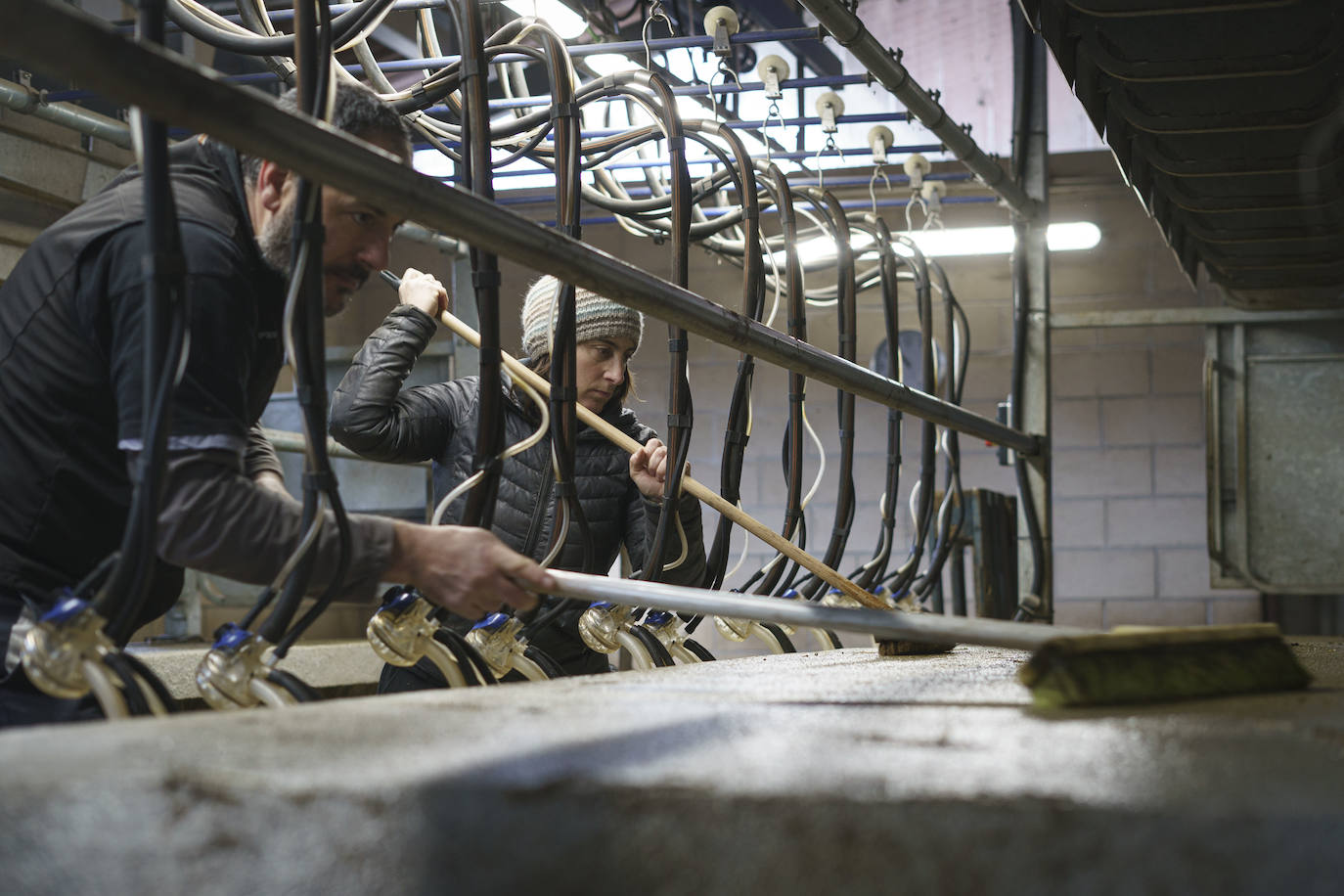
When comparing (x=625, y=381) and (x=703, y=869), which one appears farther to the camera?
(x=625, y=381)

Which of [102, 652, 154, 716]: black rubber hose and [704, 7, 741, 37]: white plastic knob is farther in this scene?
[704, 7, 741, 37]: white plastic knob

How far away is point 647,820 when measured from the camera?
608mm

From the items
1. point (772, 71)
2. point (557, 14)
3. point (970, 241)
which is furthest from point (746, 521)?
point (970, 241)

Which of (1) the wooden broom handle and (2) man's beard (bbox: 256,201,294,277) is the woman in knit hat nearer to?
(1) the wooden broom handle

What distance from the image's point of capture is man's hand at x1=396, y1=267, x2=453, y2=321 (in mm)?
1959

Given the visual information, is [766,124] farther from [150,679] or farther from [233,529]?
[150,679]

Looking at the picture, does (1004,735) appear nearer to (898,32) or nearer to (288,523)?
(288,523)

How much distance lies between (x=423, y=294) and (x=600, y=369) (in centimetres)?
39

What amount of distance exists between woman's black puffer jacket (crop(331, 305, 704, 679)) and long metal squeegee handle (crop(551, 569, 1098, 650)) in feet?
2.28

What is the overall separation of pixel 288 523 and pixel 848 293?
1820 millimetres

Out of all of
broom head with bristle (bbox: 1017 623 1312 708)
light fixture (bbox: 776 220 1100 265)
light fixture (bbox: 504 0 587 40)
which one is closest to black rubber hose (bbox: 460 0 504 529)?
broom head with bristle (bbox: 1017 623 1312 708)

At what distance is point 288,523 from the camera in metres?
1.04

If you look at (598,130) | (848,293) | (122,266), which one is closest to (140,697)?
(122,266)

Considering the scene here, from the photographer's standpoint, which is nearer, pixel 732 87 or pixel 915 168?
pixel 732 87
